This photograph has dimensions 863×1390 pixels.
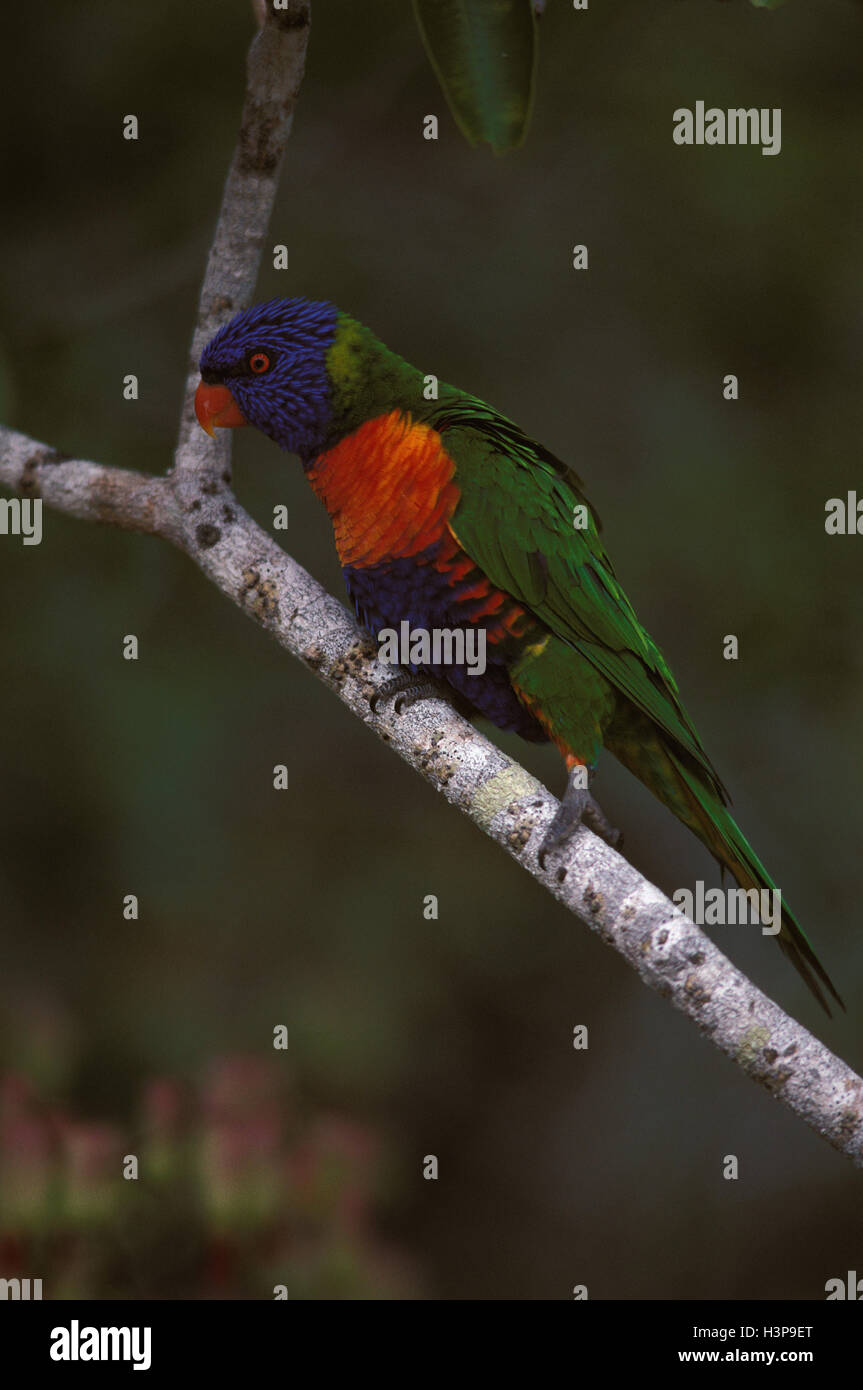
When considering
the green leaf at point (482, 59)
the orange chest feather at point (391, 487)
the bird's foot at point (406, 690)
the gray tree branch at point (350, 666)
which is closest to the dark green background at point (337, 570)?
the gray tree branch at point (350, 666)

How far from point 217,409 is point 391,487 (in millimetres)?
427

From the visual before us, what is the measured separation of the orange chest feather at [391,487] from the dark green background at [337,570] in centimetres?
116

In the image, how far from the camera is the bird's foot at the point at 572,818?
2043 millimetres

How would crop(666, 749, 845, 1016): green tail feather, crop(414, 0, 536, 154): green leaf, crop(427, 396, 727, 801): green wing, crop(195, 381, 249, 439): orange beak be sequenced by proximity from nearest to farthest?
crop(414, 0, 536, 154): green leaf < crop(666, 749, 845, 1016): green tail feather < crop(427, 396, 727, 801): green wing < crop(195, 381, 249, 439): orange beak

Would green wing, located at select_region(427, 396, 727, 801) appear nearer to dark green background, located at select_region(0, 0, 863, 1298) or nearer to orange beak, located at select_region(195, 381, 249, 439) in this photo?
orange beak, located at select_region(195, 381, 249, 439)

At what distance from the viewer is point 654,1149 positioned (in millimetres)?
4215

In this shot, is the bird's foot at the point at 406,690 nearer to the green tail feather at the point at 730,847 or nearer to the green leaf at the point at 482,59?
the green tail feather at the point at 730,847

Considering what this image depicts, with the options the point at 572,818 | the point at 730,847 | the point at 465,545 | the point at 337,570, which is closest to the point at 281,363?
the point at 465,545

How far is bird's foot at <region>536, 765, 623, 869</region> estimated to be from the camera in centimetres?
204

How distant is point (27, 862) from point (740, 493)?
8.30 ft

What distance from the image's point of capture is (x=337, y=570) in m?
3.90

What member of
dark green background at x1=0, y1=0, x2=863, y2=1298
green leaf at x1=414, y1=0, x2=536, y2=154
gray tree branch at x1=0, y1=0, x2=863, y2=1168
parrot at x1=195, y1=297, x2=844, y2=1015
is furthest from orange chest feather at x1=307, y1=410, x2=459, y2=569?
dark green background at x1=0, y1=0, x2=863, y2=1298

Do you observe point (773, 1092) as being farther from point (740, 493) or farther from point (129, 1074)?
point (129, 1074)

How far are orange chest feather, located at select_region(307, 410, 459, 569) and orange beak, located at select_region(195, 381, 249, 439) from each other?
0.71 ft
